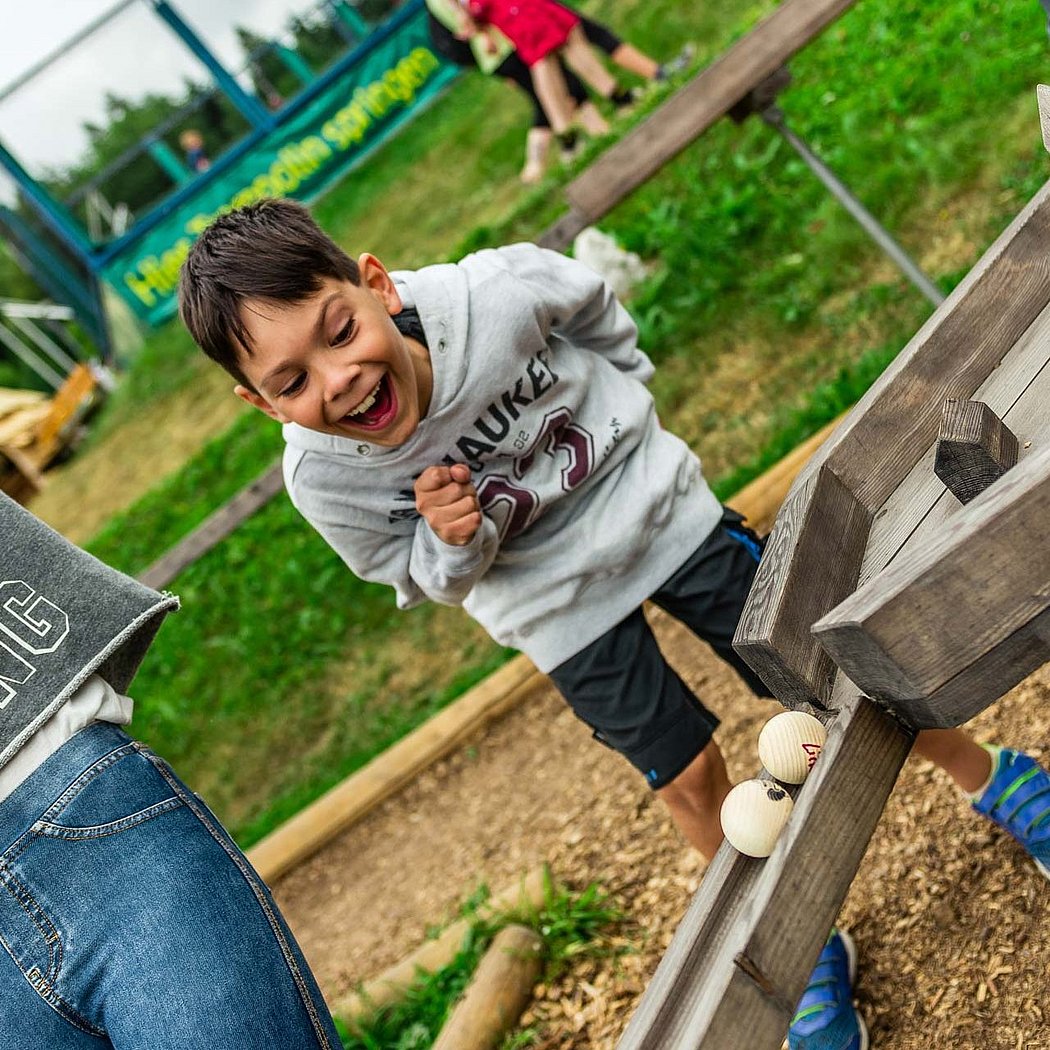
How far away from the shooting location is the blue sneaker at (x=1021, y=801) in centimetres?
229

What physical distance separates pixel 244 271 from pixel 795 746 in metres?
1.28

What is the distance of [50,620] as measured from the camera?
1778 millimetres

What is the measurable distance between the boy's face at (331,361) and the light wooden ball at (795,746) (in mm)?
982

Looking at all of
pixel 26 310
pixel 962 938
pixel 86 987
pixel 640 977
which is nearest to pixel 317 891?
pixel 640 977

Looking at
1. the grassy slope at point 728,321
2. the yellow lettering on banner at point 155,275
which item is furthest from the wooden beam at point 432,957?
the yellow lettering on banner at point 155,275

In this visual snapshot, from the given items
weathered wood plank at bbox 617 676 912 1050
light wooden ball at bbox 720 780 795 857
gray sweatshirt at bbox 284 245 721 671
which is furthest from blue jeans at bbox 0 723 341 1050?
gray sweatshirt at bbox 284 245 721 671

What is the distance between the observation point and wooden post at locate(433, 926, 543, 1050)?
9.92ft

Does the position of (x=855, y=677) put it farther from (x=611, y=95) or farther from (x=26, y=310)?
(x=26, y=310)

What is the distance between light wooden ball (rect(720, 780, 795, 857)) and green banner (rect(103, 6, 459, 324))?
12363mm

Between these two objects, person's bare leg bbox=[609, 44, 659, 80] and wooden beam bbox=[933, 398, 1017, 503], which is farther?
person's bare leg bbox=[609, 44, 659, 80]

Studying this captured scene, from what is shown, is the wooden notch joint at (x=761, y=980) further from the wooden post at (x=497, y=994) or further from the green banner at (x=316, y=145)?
the green banner at (x=316, y=145)

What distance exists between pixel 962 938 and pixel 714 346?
136 inches

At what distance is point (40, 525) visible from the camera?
1.84 metres

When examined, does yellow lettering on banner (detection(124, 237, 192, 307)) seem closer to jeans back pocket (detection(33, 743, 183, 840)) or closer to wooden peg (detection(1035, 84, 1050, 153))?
jeans back pocket (detection(33, 743, 183, 840))
